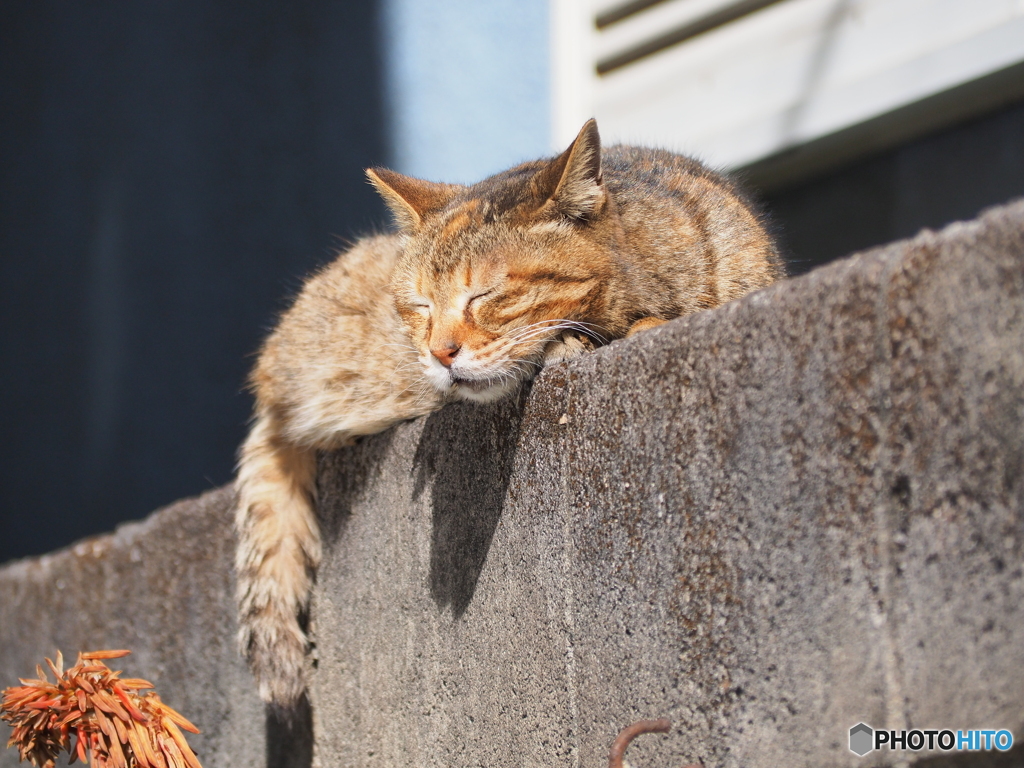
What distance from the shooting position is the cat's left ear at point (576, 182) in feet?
6.26

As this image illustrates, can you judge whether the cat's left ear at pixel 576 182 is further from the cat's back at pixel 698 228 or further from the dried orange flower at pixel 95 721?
the dried orange flower at pixel 95 721

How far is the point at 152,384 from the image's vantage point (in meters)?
5.08

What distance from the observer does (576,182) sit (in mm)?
1945

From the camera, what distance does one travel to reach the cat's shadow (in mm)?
1809

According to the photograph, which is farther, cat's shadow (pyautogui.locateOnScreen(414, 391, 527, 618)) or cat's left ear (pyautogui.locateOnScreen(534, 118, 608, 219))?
cat's left ear (pyautogui.locateOnScreen(534, 118, 608, 219))

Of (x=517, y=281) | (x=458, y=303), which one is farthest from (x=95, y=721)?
(x=517, y=281)

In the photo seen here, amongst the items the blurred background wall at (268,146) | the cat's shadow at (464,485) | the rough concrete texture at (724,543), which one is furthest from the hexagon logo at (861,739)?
the blurred background wall at (268,146)

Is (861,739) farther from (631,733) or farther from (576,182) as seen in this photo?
(576,182)

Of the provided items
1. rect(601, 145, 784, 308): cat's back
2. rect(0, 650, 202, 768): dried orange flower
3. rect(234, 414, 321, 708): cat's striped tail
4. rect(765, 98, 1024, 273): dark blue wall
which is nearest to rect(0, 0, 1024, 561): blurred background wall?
rect(765, 98, 1024, 273): dark blue wall

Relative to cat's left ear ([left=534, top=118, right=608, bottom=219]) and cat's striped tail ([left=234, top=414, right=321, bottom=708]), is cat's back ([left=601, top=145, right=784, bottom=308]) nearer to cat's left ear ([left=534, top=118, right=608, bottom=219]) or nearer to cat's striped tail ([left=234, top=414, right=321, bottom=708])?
cat's left ear ([left=534, top=118, right=608, bottom=219])

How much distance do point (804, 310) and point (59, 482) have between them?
526 cm

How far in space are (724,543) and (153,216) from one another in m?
4.53

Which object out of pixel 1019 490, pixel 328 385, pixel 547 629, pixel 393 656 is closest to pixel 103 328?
pixel 328 385

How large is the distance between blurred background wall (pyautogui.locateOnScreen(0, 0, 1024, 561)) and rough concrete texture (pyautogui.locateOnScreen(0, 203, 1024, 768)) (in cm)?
222
